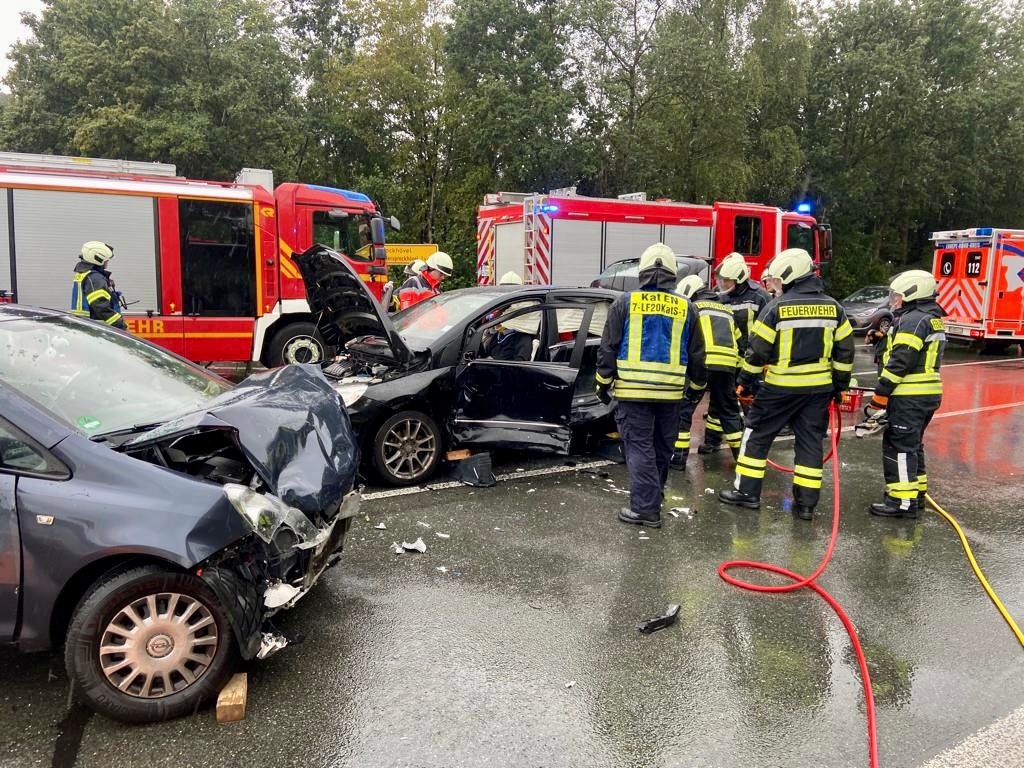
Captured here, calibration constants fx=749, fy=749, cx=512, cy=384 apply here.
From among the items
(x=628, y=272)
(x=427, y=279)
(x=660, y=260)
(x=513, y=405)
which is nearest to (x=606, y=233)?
(x=628, y=272)

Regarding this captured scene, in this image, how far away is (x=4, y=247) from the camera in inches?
352

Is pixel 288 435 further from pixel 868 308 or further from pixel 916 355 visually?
pixel 868 308

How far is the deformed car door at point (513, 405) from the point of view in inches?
224

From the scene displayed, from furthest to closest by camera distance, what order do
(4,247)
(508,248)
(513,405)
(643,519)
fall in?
(508,248) < (4,247) < (513,405) < (643,519)

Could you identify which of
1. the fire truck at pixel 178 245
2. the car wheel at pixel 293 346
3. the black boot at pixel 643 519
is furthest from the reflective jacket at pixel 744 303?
the car wheel at pixel 293 346

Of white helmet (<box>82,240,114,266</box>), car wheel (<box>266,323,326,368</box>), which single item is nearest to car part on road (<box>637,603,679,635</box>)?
white helmet (<box>82,240,114,266</box>)

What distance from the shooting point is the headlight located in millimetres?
2764

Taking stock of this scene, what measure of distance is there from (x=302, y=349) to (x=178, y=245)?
212 cm

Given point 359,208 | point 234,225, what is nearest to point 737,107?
point 359,208

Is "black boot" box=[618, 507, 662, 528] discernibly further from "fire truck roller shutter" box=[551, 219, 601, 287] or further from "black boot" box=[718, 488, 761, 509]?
"fire truck roller shutter" box=[551, 219, 601, 287]

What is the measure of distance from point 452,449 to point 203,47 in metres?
19.9

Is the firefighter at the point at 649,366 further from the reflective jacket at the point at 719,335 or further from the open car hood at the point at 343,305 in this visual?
the open car hood at the point at 343,305

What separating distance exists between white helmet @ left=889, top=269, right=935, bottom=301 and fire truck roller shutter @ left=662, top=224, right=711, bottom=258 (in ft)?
31.3

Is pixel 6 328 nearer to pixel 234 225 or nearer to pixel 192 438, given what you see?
pixel 192 438
